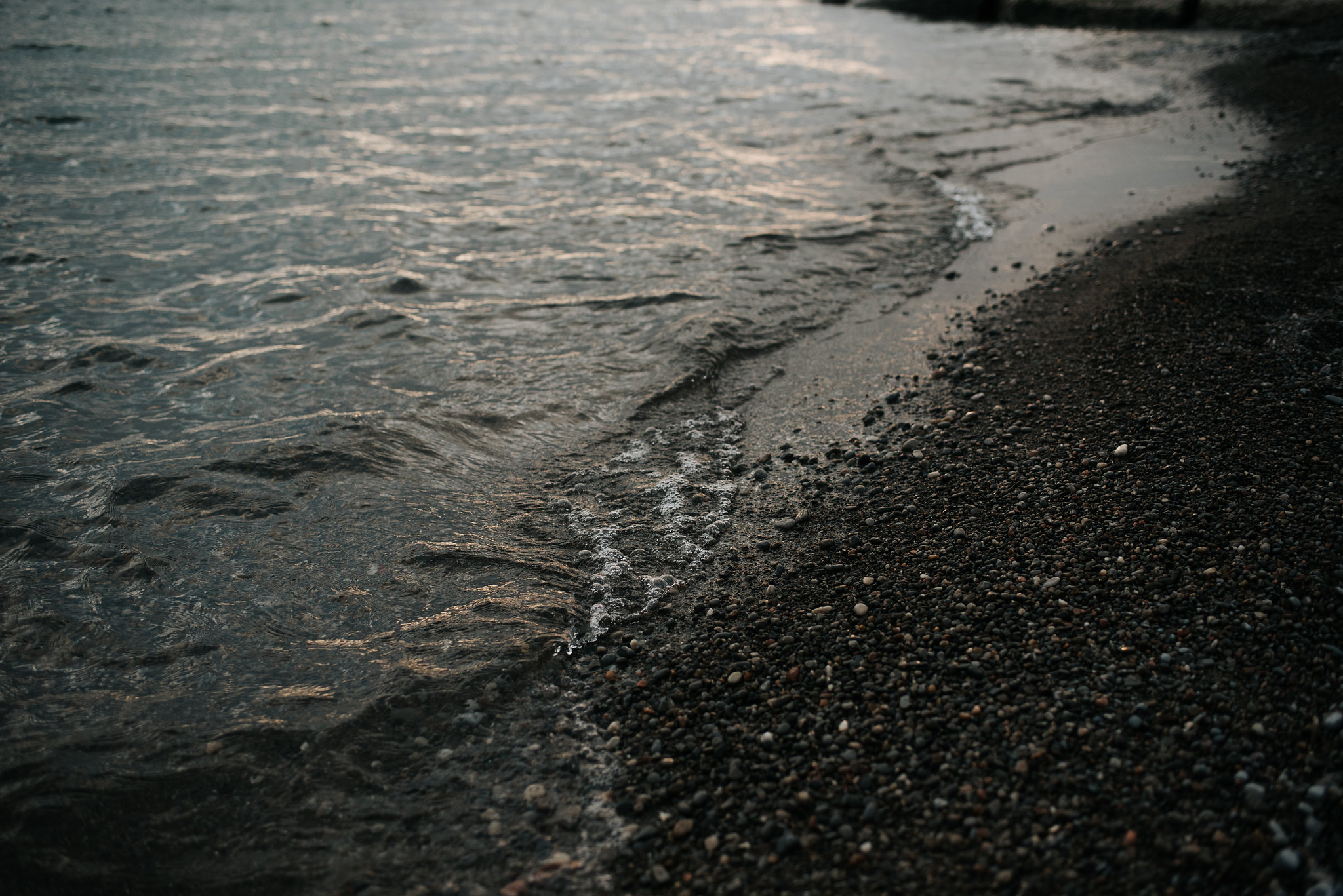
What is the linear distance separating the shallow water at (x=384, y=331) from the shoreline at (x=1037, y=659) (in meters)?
0.94

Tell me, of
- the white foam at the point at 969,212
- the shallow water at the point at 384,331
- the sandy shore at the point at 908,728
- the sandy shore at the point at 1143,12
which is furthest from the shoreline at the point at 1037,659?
the sandy shore at the point at 1143,12

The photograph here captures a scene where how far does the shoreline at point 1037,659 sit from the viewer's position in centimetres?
283

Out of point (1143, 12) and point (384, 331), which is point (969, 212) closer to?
point (384, 331)

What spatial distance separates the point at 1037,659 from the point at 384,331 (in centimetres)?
628

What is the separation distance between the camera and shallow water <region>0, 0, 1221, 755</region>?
13.9 feet

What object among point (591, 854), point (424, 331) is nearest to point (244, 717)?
point (591, 854)

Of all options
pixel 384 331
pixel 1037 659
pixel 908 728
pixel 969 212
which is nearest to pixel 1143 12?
pixel 969 212

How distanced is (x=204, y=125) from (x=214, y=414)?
411 inches

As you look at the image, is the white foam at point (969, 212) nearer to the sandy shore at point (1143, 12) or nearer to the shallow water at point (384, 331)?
the shallow water at point (384, 331)

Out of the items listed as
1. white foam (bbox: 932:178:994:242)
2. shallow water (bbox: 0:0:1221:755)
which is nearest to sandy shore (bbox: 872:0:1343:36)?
shallow water (bbox: 0:0:1221:755)

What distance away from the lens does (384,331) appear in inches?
291

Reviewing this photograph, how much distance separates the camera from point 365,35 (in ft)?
76.0

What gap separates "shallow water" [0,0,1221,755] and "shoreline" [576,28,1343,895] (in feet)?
3.09

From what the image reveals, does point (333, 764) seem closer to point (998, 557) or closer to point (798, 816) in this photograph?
point (798, 816)
